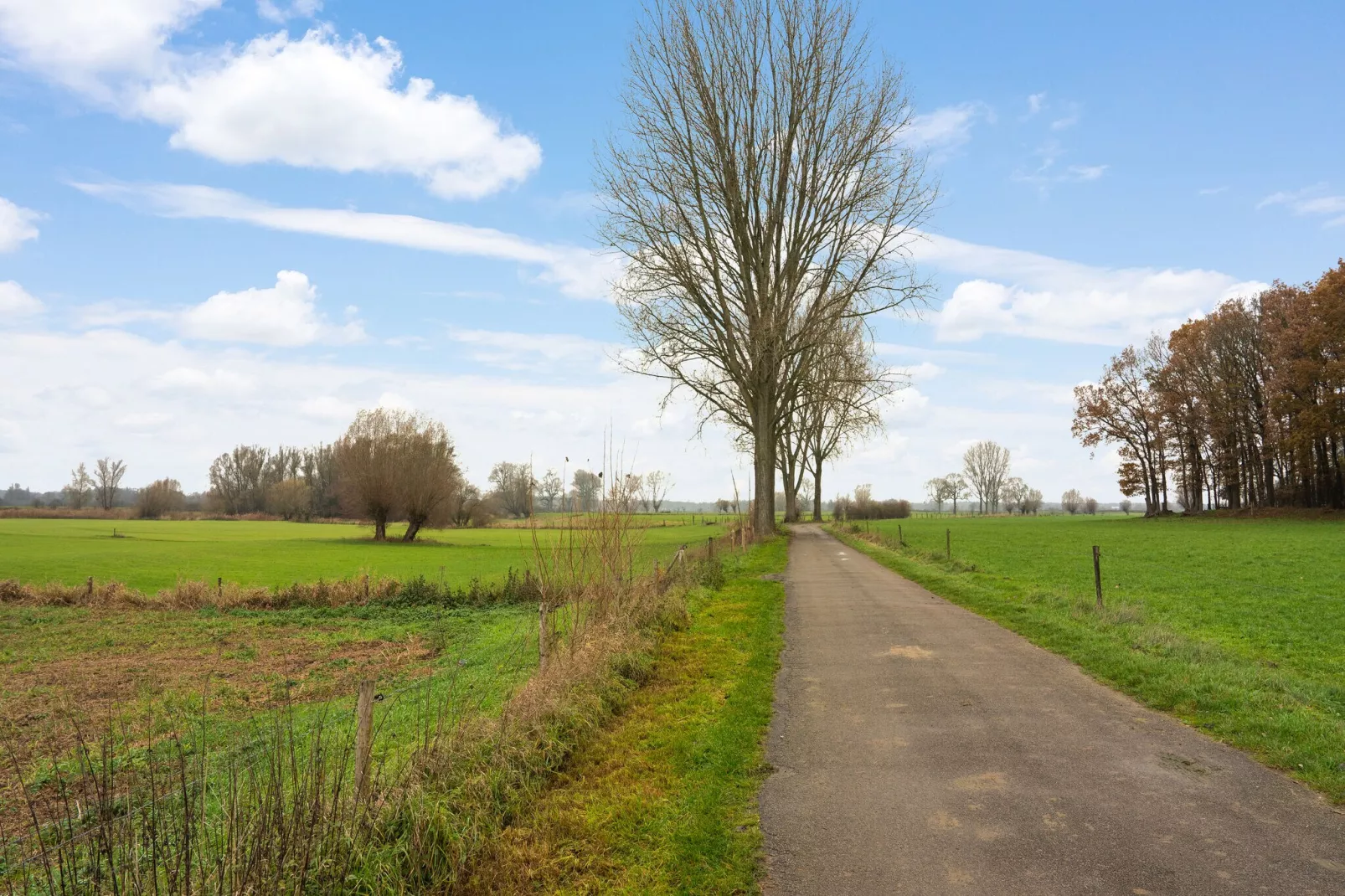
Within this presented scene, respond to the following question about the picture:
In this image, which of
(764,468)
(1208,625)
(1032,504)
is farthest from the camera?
(1032,504)

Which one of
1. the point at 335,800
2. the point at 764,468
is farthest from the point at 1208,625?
the point at 764,468

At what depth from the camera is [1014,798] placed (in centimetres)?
550

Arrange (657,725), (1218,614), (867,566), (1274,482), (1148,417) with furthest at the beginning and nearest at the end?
(1148,417) → (1274,482) → (867,566) → (1218,614) → (657,725)

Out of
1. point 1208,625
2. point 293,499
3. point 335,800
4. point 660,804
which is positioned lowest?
point 1208,625

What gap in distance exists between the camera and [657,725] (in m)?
7.43

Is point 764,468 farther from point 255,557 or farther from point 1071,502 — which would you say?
point 1071,502

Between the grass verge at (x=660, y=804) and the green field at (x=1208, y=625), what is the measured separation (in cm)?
419

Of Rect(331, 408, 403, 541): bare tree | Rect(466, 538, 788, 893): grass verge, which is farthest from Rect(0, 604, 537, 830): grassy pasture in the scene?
Rect(331, 408, 403, 541): bare tree

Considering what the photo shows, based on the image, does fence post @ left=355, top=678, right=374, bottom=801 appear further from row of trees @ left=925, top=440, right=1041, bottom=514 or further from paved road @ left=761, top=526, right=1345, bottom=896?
row of trees @ left=925, top=440, right=1041, bottom=514

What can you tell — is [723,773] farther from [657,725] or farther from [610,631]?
[610,631]

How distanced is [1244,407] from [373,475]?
226 feet

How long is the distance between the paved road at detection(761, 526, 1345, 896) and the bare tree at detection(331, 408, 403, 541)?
54.8 m

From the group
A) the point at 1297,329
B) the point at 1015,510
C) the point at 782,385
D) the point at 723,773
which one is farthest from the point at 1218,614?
the point at 1015,510

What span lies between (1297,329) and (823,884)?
217 ft
